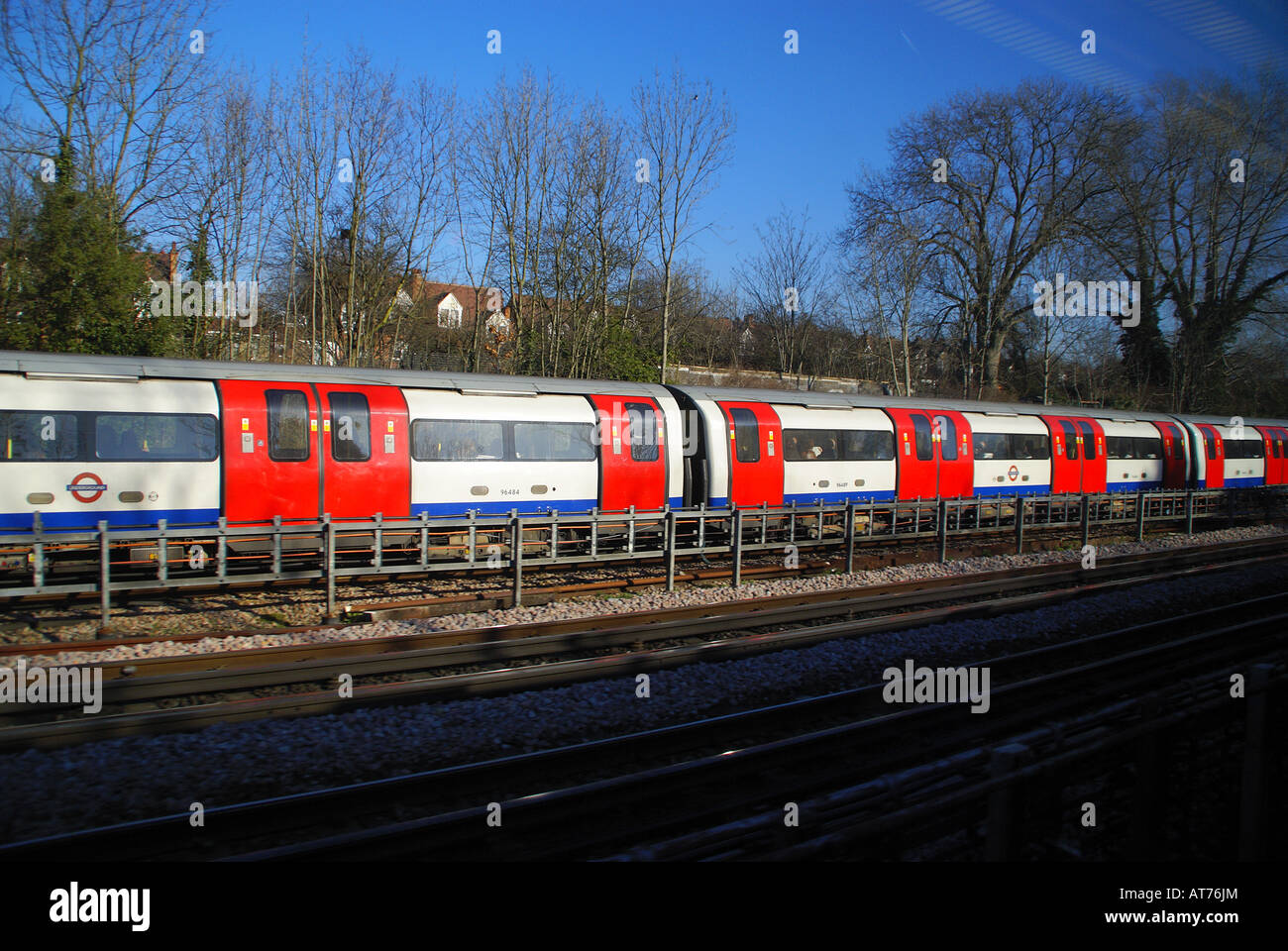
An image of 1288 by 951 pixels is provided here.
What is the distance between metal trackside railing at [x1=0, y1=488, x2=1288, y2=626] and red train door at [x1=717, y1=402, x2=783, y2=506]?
62 centimetres

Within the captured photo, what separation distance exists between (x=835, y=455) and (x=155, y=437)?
12365mm

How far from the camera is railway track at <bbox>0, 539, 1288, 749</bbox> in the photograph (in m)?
6.35

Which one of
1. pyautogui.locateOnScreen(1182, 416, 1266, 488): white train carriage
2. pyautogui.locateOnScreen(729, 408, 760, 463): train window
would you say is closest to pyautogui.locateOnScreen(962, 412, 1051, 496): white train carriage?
pyautogui.locateOnScreen(729, 408, 760, 463): train window

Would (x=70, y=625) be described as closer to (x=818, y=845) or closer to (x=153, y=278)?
(x=818, y=845)

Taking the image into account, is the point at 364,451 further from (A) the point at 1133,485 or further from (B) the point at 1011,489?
(A) the point at 1133,485

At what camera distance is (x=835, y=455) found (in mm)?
16766

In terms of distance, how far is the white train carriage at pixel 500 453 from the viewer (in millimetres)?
12516

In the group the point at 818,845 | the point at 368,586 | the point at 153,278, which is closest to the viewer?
the point at 818,845

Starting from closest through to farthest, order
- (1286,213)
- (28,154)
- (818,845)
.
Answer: (818,845)
(28,154)
(1286,213)

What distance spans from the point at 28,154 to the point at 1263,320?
49164 millimetres

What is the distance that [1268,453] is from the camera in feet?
93.6

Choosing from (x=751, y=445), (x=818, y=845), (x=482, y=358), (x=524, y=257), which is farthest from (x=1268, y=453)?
(x=818, y=845)

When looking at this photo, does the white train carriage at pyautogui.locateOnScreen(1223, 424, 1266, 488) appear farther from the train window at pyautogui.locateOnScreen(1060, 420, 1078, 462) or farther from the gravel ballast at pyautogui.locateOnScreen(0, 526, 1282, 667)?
the gravel ballast at pyautogui.locateOnScreen(0, 526, 1282, 667)

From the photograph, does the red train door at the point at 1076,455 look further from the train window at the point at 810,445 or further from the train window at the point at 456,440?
the train window at the point at 456,440
